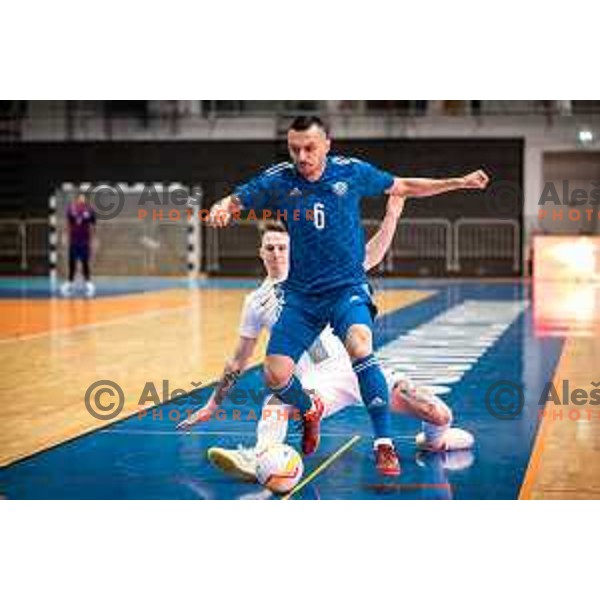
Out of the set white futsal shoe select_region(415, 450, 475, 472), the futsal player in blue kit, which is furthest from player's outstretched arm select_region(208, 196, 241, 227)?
white futsal shoe select_region(415, 450, 475, 472)

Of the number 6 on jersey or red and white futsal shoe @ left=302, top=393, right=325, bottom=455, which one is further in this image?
red and white futsal shoe @ left=302, top=393, right=325, bottom=455

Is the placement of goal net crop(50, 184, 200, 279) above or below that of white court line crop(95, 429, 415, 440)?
above

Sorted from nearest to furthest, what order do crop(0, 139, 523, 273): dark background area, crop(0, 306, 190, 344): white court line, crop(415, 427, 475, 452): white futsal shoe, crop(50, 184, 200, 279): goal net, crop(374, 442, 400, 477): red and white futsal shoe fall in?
crop(374, 442, 400, 477): red and white futsal shoe → crop(415, 427, 475, 452): white futsal shoe → crop(0, 306, 190, 344): white court line → crop(0, 139, 523, 273): dark background area → crop(50, 184, 200, 279): goal net

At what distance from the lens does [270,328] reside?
7.16 m

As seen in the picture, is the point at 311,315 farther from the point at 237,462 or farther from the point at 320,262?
the point at 237,462

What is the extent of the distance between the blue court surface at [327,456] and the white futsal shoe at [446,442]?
7cm

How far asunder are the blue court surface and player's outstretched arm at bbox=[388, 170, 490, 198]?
1.52m

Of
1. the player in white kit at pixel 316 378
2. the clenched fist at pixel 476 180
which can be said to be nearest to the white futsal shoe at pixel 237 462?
the player in white kit at pixel 316 378

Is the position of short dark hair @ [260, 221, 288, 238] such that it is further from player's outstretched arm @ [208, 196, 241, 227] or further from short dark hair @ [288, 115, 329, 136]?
short dark hair @ [288, 115, 329, 136]

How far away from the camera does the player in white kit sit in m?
6.96

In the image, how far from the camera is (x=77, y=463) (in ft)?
24.1

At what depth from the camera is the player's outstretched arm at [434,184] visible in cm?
690

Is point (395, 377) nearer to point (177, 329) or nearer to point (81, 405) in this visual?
point (81, 405)

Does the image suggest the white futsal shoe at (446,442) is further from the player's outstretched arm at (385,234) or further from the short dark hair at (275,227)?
the short dark hair at (275,227)
